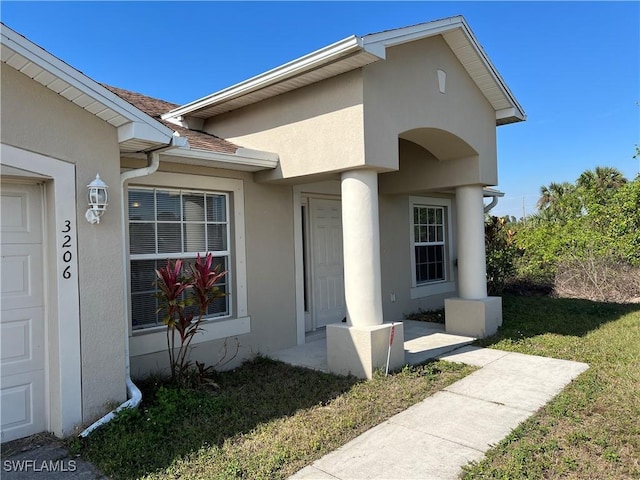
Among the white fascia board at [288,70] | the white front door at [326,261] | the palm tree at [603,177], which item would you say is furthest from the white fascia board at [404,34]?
the palm tree at [603,177]

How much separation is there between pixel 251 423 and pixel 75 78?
389 centimetres

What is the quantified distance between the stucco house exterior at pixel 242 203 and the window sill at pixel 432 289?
1.01ft

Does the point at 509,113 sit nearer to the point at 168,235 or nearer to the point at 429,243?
the point at 429,243

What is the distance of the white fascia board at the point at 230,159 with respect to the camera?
5.79m

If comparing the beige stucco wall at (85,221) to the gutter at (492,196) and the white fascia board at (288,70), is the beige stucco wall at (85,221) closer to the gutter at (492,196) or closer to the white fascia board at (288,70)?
the white fascia board at (288,70)

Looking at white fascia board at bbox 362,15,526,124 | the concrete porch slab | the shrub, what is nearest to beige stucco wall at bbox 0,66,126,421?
the concrete porch slab

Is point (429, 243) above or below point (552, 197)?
below

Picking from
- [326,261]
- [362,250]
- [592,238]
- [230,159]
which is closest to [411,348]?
[362,250]

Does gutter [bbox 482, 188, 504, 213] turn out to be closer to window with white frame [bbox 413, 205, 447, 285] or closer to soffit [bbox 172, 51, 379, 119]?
window with white frame [bbox 413, 205, 447, 285]

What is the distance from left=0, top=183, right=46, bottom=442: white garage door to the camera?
411 centimetres

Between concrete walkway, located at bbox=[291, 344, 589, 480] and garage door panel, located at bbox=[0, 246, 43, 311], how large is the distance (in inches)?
123

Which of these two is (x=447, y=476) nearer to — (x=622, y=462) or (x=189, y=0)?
(x=622, y=462)

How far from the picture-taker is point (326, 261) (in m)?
8.83

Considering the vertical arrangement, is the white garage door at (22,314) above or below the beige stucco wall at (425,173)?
below
